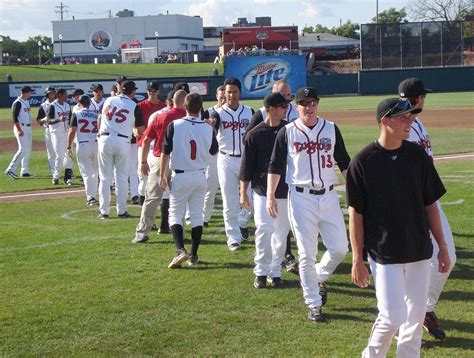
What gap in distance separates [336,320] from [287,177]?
4.55 ft

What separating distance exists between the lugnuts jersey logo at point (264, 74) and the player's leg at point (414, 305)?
5102 centimetres

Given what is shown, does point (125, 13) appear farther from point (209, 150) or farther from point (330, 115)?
point (209, 150)

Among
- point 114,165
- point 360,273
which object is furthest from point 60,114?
point 360,273

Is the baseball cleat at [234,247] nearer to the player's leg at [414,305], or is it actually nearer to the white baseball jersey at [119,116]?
the white baseball jersey at [119,116]

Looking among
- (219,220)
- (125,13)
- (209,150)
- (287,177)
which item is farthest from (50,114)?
(125,13)

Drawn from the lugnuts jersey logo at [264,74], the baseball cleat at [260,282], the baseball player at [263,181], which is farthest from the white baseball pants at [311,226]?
the lugnuts jersey logo at [264,74]

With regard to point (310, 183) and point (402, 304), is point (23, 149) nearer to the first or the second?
point (310, 183)

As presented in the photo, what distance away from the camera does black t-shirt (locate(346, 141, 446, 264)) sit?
4.70 m

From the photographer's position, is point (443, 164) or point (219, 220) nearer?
point (219, 220)

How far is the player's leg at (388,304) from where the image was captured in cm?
466

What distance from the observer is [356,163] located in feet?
15.7

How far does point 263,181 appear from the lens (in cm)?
776

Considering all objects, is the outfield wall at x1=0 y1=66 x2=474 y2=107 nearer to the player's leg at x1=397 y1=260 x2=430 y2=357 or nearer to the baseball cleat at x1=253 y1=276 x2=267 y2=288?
the baseball cleat at x1=253 y1=276 x2=267 y2=288

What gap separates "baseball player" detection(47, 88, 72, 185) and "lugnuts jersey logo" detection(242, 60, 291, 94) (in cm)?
3896
